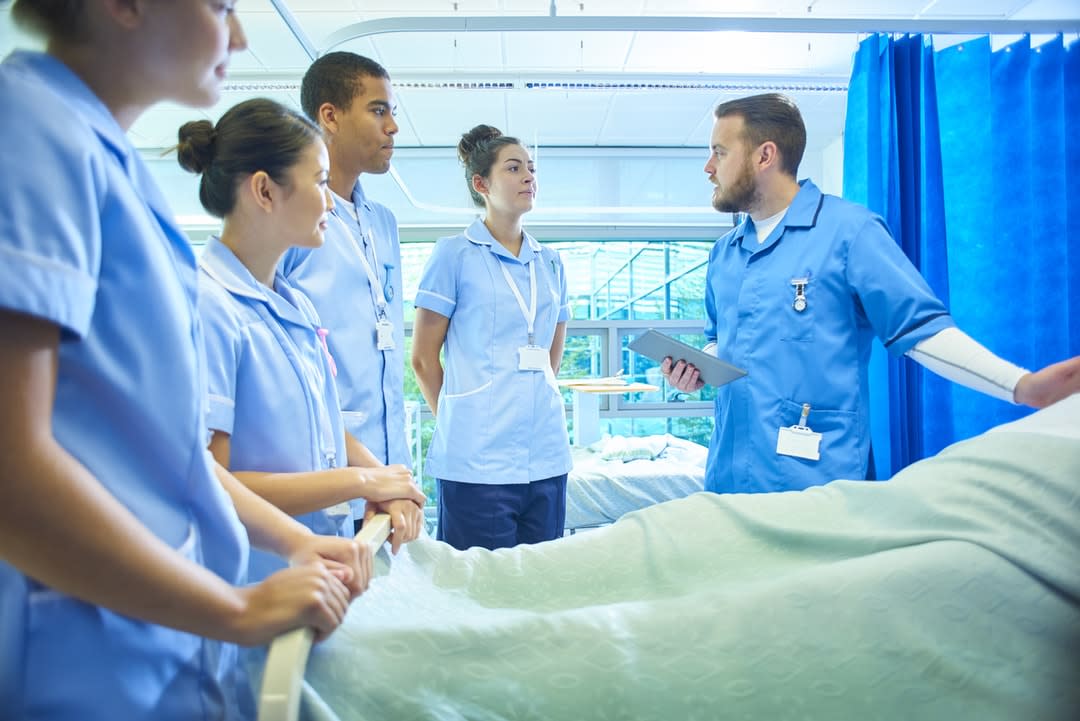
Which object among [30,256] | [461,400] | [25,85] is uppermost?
[25,85]

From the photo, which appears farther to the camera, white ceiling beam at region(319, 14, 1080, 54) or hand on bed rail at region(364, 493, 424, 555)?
white ceiling beam at region(319, 14, 1080, 54)

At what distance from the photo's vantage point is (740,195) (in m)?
1.87

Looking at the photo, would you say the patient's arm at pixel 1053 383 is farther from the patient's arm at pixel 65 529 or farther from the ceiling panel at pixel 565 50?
the ceiling panel at pixel 565 50

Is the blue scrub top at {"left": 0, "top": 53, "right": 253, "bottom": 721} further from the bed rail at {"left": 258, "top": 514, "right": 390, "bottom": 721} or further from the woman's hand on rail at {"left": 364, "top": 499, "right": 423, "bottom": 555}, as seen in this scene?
the woman's hand on rail at {"left": 364, "top": 499, "right": 423, "bottom": 555}

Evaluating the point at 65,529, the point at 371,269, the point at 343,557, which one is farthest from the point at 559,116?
the point at 65,529

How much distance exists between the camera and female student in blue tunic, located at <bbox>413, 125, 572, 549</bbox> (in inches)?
78.2

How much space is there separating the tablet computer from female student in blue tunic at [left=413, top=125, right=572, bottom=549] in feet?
1.49

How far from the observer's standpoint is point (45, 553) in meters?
0.47

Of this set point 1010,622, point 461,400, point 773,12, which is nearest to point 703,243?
point 773,12

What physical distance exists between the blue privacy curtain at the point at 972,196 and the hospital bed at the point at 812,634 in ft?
3.26

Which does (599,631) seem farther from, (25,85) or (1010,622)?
(25,85)

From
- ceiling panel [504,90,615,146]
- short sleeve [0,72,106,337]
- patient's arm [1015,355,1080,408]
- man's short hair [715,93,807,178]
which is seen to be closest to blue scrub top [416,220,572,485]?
man's short hair [715,93,807,178]

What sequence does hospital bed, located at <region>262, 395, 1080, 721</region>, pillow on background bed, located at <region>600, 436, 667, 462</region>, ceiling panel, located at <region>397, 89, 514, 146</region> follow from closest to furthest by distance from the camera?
hospital bed, located at <region>262, 395, 1080, 721</region>
pillow on background bed, located at <region>600, 436, 667, 462</region>
ceiling panel, located at <region>397, 89, 514, 146</region>

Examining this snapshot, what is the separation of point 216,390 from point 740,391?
50.8 inches
